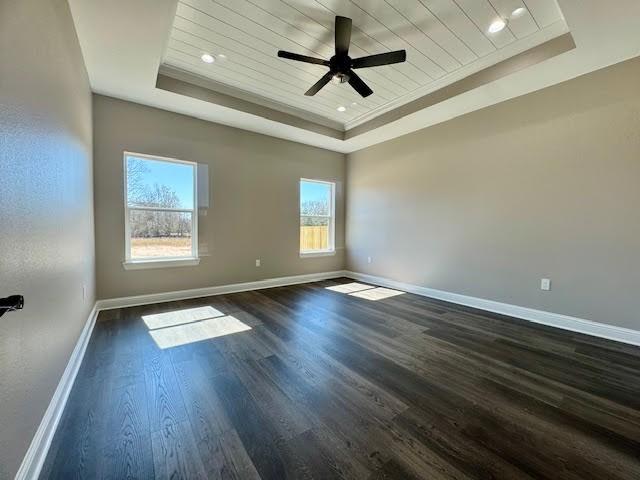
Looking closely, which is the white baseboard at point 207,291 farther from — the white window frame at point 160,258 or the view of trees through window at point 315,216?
the view of trees through window at point 315,216

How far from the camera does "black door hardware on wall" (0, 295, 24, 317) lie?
0.77m

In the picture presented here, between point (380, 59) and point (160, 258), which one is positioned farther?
point (160, 258)

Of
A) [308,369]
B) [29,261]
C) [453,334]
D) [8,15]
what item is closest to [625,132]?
[453,334]


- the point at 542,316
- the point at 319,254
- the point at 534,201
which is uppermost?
the point at 534,201

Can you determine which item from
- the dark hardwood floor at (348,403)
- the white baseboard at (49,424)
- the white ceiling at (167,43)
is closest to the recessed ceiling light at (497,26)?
the white ceiling at (167,43)

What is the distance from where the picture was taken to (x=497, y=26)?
8.05ft

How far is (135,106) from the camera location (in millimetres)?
3529

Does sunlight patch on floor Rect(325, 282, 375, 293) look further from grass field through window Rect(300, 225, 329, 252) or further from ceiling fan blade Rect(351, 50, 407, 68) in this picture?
ceiling fan blade Rect(351, 50, 407, 68)

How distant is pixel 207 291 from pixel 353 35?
3770mm

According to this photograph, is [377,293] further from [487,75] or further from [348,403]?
[487,75]

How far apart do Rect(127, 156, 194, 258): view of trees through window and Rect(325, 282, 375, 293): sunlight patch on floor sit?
95.4 inches

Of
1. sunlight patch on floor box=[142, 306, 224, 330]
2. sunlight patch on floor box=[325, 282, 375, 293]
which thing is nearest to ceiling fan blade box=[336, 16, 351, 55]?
sunlight patch on floor box=[142, 306, 224, 330]

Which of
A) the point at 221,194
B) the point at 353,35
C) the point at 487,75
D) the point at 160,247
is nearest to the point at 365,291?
the point at 221,194

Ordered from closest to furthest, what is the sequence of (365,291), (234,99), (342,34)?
(342,34)
(234,99)
(365,291)
